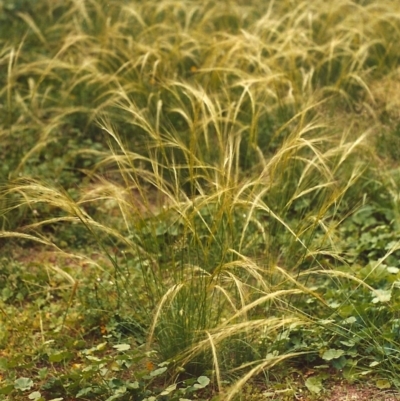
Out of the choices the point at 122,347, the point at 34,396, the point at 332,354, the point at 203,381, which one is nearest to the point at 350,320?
the point at 332,354

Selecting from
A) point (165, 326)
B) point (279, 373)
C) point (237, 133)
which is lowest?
point (279, 373)

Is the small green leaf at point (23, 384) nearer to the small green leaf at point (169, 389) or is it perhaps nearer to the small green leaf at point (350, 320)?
the small green leaf at point (169, 389)

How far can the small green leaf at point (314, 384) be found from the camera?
2947 millimetres

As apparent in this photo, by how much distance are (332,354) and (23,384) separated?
3.45ft

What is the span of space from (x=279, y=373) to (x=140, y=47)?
7.50ft

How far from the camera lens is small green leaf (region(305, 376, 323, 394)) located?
295 centimetres

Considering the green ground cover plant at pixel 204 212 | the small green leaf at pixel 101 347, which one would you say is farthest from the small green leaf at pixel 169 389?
the small green leaf at pixel 101 347

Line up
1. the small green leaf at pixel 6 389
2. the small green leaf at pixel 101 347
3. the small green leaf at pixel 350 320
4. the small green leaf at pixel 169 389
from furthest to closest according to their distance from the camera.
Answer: the small green leaf at pixel 101 347, the small green leaf at pixel 350 320, the small green leaf at pixel 6 389, the small green leaf at pixel 169 389

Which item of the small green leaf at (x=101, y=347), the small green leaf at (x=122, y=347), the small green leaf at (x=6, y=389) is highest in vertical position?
the small green leaf at (x=122, y=347)

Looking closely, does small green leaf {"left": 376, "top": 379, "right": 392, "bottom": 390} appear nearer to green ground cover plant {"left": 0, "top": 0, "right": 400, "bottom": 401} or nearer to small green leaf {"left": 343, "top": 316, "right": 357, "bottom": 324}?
green ground cover plant {"left": 0, "top": 0, "right": 400, "bottom": 401}

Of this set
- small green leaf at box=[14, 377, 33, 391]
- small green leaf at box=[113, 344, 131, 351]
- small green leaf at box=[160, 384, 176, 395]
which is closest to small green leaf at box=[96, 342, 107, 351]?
small green leaf at box=[113, 344, 131, 351]

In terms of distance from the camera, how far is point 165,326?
3029mm

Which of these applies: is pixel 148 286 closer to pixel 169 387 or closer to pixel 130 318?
pixel 130 318

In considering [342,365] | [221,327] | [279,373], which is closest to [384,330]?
[342,365]
